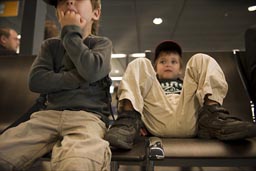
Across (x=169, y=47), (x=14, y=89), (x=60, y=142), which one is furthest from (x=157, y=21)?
(x=60, y=142)

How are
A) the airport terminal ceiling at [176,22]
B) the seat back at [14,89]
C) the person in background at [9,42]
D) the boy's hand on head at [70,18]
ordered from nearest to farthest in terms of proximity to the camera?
the boy's hand on head at [70,18], the seat back at [14,89], the person in background at [9,42], the airport terminal ceiling at [176,22]

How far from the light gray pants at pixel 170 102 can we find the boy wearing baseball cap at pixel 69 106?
106 millimetres

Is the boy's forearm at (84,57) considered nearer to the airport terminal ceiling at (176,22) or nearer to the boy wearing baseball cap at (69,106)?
the boy wearing baseball cap at (69,106)

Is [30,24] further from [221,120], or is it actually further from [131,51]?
[131,51]

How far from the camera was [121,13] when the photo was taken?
13.0 feet

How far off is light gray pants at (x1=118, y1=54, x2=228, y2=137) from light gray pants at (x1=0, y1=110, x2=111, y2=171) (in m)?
0.19

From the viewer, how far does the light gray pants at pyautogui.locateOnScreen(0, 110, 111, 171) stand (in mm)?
595

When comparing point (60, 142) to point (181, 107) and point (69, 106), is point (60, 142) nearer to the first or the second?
point (69, 106)

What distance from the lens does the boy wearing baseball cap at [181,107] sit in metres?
0.77

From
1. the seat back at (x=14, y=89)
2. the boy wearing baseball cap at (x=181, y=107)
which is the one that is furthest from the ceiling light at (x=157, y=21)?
the boy wearing baseball cap at (x=181, y=107)

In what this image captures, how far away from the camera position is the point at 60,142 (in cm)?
72

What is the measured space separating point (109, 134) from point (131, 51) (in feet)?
16.6

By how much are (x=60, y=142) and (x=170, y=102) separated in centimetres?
49

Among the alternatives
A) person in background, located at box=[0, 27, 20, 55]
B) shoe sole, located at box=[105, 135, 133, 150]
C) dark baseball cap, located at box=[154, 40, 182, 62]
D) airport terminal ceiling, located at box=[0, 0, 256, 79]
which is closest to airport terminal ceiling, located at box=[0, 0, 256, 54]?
airport terminal ceiling, located at box=[0, 0, 256, 79]
